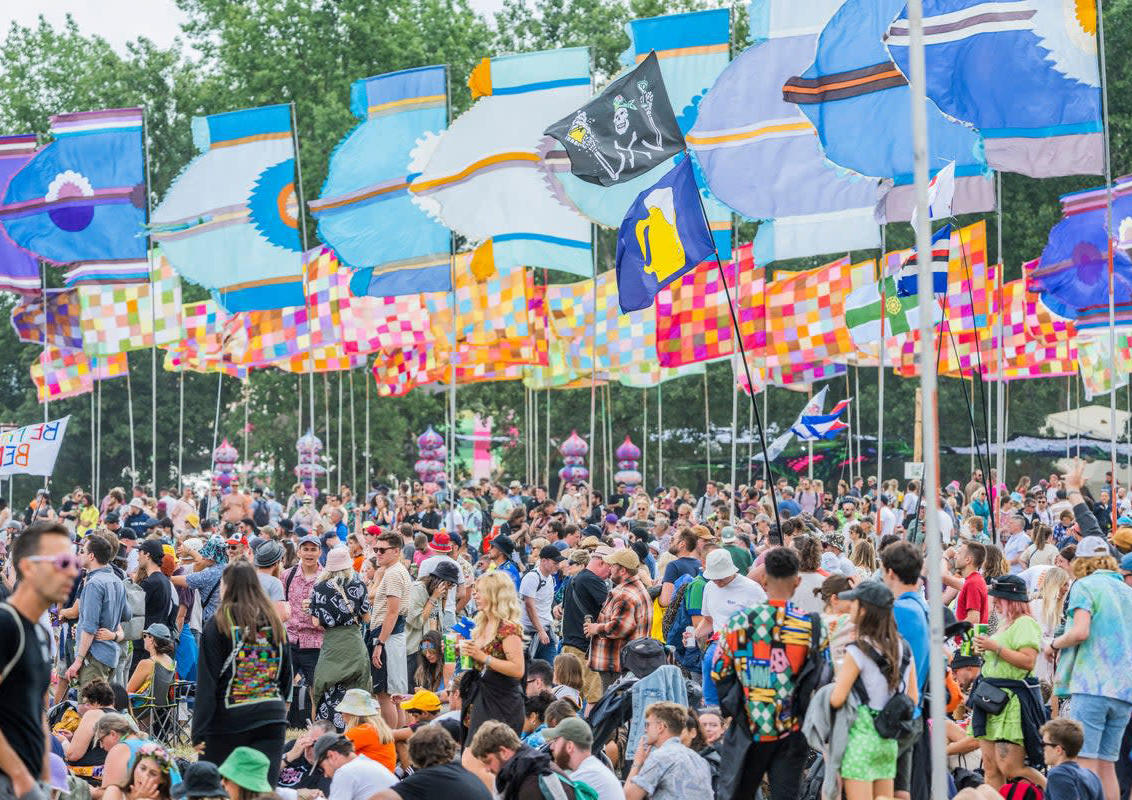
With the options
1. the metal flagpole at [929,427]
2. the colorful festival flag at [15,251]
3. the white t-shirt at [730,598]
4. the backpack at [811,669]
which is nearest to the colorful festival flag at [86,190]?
the colorful festival flag at [15,251]

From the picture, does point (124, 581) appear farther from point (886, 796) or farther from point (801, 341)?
point (801, 341)

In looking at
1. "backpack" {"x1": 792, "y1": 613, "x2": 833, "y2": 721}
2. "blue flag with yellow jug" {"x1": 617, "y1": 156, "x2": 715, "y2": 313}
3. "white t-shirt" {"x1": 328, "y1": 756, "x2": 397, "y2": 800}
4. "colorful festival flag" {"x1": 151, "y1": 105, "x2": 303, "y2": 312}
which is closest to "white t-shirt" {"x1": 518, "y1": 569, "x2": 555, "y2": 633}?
"blue flag with yellow jug" {"x1": 617, "y1": 156, "x2": 715, "y2": 313}

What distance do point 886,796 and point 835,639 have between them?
70 centimetres

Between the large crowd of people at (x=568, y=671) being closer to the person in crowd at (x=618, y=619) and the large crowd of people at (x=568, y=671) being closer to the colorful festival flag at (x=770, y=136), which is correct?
the person in crowd at (x=618, y=619)

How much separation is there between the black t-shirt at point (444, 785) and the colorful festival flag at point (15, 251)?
19.1 m

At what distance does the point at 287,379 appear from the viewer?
42.1 metres

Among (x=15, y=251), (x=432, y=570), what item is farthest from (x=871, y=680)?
(x=15, y=251)

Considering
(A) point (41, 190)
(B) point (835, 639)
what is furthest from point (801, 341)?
(B) point (835, 639)

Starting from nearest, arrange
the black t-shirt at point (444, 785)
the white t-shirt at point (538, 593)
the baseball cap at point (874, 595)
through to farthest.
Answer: the baseball cap at point (874, 595)
the black t-shirt at point (444, 785)
the white t-shirt at point (538, 593)

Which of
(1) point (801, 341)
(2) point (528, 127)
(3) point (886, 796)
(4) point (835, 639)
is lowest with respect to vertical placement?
(3) point (886, 796)

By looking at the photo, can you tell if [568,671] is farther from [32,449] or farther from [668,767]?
[32,449]

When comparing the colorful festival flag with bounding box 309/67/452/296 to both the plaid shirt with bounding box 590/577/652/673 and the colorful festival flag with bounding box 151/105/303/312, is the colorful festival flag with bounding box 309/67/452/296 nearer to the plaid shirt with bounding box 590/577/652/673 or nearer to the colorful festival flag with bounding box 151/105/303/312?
the colorful festival flag with bounding box 151/105/303/312

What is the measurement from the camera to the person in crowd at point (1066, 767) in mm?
7762

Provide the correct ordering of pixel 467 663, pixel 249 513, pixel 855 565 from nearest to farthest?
pixel 467 663, pixel 855 565, pixel 249 513
